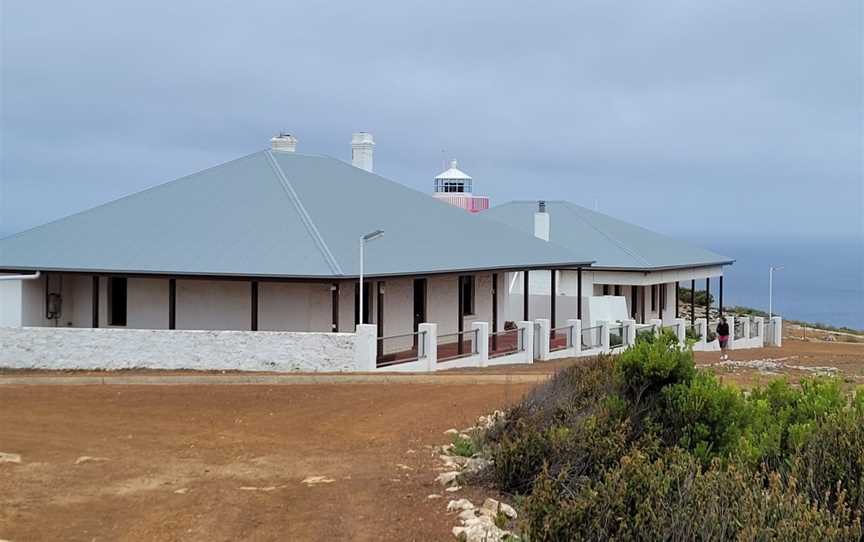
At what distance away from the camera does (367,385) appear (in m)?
17.8

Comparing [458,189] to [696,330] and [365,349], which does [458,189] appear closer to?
[696,330]

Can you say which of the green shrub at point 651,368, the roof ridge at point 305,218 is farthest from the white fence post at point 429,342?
the green shrub at point 651,368

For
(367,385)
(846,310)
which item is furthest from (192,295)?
(846,310)

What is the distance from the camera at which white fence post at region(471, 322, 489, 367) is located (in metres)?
24.8

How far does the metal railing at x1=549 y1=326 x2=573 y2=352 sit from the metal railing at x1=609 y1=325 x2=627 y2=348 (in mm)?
1437

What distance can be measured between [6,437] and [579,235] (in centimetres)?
3008

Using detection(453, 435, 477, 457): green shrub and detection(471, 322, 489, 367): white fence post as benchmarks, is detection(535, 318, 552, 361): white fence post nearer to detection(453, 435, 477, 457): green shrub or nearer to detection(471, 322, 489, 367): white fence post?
detection(471, 322, 489, 367): white fence post

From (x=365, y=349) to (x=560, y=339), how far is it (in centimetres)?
1268

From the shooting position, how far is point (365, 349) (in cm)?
2028

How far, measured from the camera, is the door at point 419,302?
27.5 m

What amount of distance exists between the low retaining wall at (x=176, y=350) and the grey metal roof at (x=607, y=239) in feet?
61.9

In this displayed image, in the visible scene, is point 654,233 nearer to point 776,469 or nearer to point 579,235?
point 579,235

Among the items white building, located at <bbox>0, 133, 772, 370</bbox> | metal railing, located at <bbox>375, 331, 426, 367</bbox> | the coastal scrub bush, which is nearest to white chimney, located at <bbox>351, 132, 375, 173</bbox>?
white building, located at <bbox>0, 133, 772, 370</bbox>

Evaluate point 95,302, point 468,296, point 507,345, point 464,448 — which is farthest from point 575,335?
point 464,448
